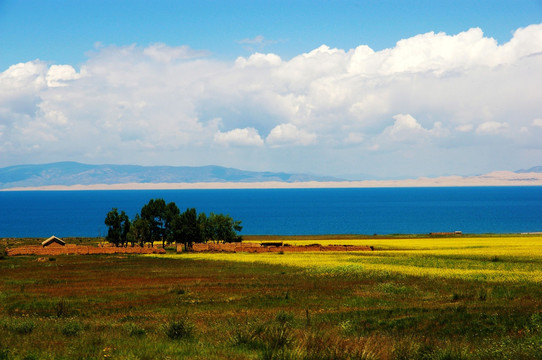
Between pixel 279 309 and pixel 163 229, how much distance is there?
A: 80.7 m

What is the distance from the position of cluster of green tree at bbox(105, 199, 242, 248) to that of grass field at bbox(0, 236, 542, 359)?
37.0 meters

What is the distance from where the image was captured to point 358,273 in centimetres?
4428

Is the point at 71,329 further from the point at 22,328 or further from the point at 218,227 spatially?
the point at 218,227

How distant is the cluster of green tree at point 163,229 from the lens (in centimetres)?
9650

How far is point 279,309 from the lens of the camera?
2700 cm

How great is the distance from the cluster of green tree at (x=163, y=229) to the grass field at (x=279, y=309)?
36962 millimetres

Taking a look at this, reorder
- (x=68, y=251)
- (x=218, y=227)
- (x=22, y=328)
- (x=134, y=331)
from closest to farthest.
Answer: (x=22, y=328)
(x=134, y=331)
(x=68, y=251)
(x=218, y=227)

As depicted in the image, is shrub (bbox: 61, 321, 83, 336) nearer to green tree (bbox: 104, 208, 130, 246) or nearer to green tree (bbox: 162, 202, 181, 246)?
green tree (bbox: 162, 202, 181, 246)

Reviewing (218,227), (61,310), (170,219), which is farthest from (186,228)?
(61,310)

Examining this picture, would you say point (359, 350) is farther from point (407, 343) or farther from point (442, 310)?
point (442, 310)

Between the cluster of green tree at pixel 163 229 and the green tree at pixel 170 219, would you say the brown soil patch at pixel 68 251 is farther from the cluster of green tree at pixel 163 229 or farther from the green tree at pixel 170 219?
the green tree at pixel 170 219

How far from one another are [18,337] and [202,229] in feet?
297

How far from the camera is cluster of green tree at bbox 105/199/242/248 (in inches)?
3799

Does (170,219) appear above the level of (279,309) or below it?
above
